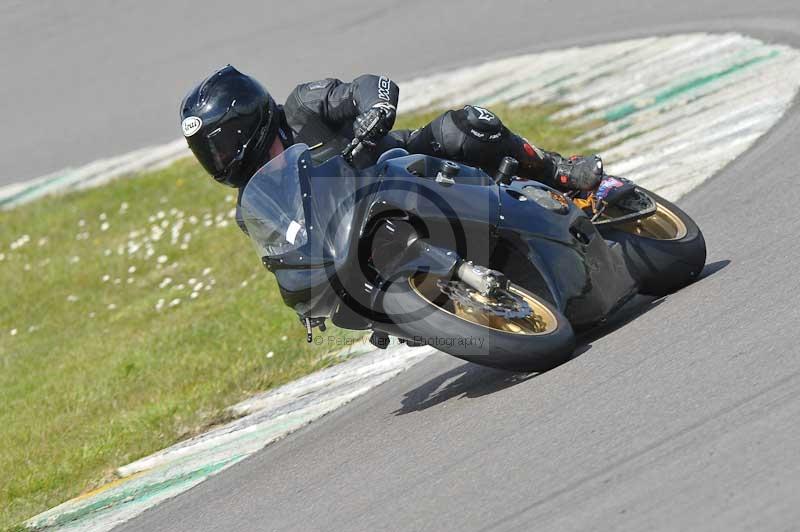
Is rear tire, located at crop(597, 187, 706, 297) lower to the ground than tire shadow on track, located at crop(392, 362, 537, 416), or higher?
higher

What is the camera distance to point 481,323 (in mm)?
5344

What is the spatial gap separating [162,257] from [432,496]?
7703 mm

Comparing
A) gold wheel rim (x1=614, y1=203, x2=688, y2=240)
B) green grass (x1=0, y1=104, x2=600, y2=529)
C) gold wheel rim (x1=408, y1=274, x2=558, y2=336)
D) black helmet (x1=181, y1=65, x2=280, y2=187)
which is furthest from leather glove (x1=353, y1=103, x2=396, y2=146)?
green grass (x1=0, y1=104, x2=600, y2=529)

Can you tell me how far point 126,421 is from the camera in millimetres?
8000

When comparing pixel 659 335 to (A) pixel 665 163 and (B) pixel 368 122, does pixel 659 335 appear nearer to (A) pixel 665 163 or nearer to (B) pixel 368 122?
(B) pixel 368 122

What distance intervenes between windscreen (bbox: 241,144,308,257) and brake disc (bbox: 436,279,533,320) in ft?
2.07

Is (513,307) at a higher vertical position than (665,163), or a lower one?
higher

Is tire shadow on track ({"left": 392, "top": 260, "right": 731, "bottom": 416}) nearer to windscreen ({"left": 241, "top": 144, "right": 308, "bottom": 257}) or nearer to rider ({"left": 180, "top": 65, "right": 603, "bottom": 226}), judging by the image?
rider ({"left": 180, "top": 65, "right": 603, "bottom": 226})

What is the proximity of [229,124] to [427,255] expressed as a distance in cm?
120

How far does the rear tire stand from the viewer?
6305mm

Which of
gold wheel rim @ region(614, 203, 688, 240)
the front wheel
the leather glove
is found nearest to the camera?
the front wheel

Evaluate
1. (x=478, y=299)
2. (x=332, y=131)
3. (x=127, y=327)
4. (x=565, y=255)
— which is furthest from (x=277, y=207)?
(x=127, y=327)

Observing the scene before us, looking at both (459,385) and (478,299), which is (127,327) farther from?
(478,299)

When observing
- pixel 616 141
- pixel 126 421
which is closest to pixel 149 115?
pixel 616 141
